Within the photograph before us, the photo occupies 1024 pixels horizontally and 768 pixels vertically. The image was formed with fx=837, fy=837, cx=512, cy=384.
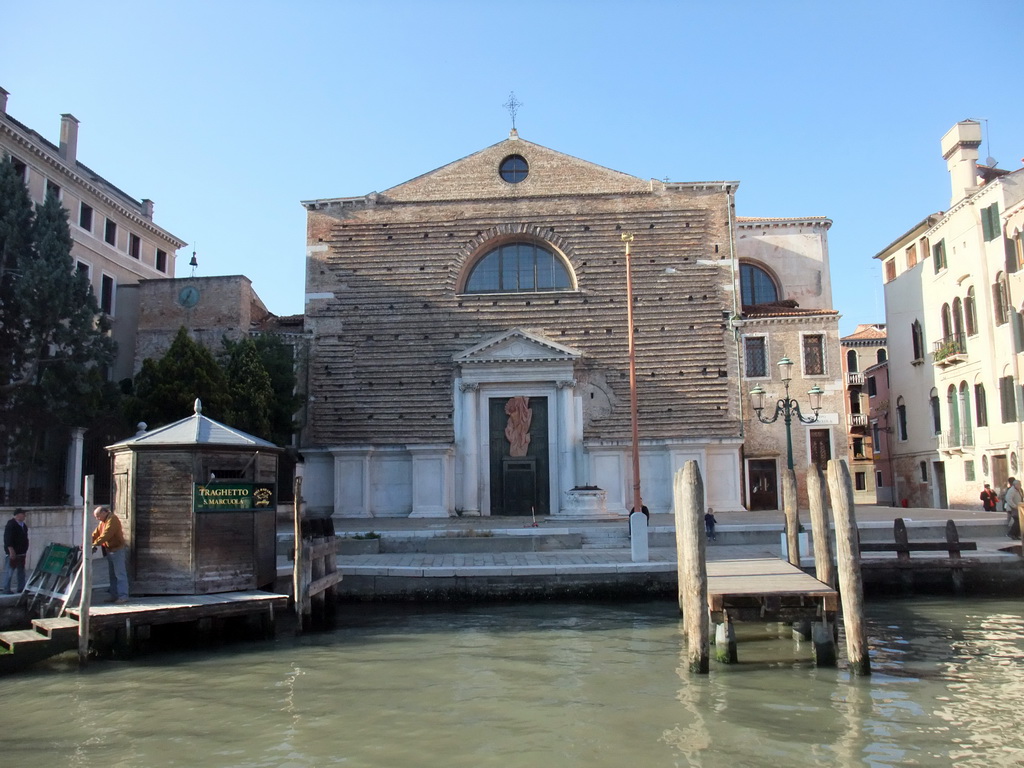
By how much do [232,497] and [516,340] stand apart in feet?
43.5

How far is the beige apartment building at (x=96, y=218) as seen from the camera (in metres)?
23.3

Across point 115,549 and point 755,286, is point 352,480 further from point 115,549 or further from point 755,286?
point 755,286

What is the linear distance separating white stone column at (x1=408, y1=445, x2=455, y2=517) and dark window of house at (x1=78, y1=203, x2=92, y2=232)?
12972 mm

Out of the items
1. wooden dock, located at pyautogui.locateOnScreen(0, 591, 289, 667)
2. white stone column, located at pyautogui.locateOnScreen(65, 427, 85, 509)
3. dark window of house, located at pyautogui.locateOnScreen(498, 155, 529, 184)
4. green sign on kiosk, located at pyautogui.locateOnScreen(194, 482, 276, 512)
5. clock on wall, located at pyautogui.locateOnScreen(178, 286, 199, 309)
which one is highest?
dark window of house, located at pyautogui.locateOnScreen(498, 155, 529, 184)

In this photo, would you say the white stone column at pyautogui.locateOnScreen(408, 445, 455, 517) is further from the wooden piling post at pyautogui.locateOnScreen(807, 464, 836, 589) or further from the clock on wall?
the wooden piling post at pyautogui.locateOnScreen(807, 464, 836, 589)

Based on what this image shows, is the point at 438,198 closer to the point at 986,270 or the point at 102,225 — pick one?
the point at 102,225

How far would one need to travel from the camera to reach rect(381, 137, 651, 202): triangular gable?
81.6ft

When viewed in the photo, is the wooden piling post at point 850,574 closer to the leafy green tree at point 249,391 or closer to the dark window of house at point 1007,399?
the leafy green tree at point 249,391

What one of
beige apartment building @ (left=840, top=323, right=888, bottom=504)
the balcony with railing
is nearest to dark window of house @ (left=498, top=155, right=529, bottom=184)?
the balcony with railing

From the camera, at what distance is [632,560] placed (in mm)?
14219

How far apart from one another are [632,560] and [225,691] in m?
7.60

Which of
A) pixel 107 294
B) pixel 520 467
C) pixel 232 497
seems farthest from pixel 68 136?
pixel 232 497

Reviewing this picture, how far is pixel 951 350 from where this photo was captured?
24.9 meters

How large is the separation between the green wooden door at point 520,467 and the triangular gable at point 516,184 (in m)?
6.30
